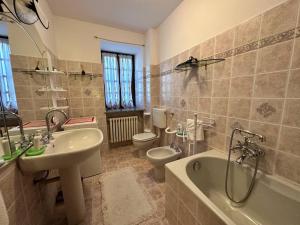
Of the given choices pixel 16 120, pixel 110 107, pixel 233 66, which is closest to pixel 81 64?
pixel 110 107

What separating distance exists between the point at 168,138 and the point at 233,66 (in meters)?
1.52

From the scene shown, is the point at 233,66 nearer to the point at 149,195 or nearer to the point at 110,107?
the point at 149,195

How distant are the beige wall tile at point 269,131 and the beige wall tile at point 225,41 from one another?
29.5 inches

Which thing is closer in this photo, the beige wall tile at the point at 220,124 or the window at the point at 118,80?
the beige wall tile at the point at 220,124

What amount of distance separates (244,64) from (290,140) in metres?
0.67

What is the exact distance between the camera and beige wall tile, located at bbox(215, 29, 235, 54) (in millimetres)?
1240

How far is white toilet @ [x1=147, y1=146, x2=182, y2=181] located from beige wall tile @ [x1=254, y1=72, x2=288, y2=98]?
1.17 meters

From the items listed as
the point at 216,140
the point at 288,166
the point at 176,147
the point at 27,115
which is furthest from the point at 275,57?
the point at 27,115

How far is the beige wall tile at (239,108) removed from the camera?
116 cm

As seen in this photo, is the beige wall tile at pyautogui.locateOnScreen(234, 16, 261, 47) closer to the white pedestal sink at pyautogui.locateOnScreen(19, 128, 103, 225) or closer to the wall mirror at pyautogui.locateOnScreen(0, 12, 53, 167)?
the white pedestal sink at pyautogui.locateOnScreen(19, 128, 103, 225)

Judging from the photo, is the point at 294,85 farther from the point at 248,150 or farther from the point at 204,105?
the point at 204,105

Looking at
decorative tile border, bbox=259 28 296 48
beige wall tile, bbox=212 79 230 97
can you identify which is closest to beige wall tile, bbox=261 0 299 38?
decorative tile border, bbox=259 28 296 48

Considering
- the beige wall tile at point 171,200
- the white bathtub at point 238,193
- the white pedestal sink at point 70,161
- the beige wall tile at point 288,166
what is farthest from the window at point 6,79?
the beige wall tile at point 288,166

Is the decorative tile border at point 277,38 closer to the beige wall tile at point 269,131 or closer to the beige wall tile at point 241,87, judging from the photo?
the beige wall tile at point 241,87
